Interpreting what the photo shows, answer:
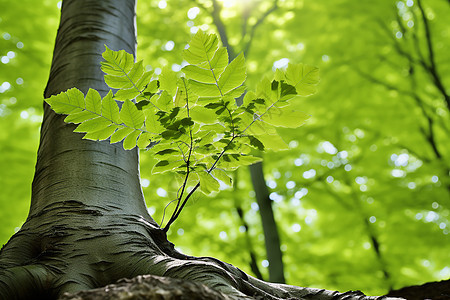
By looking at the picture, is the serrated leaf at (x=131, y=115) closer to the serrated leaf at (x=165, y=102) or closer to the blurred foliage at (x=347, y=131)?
the serrated leaf at (x=165, y=102)

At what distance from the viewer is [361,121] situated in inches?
226

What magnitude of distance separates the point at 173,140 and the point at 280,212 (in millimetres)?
6009

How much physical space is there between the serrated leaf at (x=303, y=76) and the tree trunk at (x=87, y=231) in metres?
0.54

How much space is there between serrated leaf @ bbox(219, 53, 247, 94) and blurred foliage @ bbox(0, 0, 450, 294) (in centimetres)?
404

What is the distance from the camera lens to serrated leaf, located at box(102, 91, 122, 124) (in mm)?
1001

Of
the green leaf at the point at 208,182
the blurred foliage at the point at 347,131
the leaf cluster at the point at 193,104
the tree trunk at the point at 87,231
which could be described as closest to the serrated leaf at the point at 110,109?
the leaf cluster at the point at 193,104

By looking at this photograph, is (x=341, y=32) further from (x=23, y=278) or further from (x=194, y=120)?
(x=23, y=278)

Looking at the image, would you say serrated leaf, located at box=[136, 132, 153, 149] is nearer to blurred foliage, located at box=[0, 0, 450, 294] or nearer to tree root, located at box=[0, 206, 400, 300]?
tree root, located at box=[0, 206, 400, 300]

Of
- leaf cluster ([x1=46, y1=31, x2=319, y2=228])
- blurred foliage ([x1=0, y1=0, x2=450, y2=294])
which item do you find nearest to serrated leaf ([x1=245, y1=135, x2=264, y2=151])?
leaf cluster ([x1=46, y1=31, x2=319, y2=228])

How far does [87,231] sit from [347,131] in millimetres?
5830

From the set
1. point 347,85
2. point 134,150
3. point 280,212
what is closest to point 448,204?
point 347,85

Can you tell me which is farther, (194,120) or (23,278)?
(194,120)

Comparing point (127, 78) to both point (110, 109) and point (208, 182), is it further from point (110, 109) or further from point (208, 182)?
point (208, 182)

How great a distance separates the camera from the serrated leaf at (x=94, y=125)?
3.33ft
